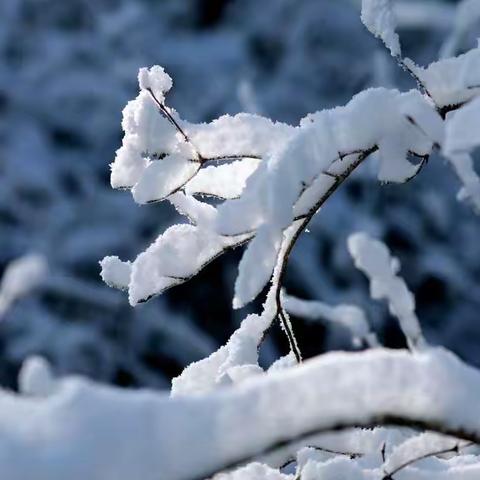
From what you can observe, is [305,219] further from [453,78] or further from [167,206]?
[167,206]

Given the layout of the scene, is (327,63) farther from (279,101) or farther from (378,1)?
(378,1)

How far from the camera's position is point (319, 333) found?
501 cm

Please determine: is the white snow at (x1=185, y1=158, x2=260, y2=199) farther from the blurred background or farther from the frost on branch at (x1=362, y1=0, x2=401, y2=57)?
the blurred background

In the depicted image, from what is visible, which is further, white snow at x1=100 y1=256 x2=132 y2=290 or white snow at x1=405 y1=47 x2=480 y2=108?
white snow at x1=100 y1=256 x2=132 y2=290

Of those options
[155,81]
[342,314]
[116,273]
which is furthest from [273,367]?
[342,314]

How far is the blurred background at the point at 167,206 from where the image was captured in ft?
15.6

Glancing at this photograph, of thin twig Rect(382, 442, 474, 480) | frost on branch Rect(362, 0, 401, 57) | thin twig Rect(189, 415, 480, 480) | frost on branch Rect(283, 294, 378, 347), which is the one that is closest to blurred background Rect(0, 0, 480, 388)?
frost on branch Rect(283, 294, 378, 347)

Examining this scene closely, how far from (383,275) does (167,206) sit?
433 cm

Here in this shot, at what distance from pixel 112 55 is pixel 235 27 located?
859mm

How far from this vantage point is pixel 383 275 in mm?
1023

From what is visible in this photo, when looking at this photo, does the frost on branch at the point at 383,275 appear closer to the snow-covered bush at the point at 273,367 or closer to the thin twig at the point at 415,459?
the snow-covered bush at the point at 273,367

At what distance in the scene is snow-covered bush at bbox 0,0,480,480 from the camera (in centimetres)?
52

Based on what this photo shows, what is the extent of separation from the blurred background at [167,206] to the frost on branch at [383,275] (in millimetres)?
3417

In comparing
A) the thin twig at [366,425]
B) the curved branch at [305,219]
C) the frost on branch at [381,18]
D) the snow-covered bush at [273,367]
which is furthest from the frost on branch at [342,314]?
the thin twig at [366,425]
